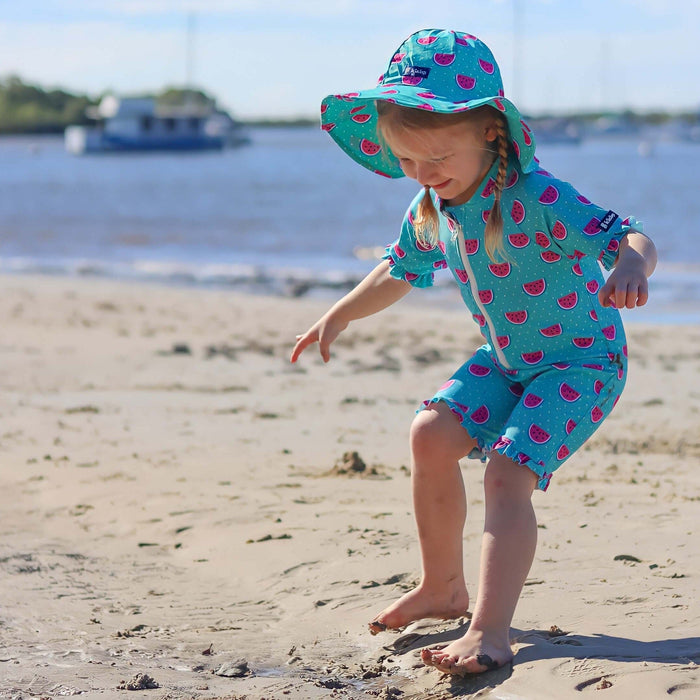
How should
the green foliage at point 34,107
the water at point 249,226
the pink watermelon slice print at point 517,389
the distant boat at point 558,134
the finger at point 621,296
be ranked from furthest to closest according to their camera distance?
the green foliage at point 34,107, the distant boat at point 558,134, the water at point 249,226, the pink watermelon slice print at point 517,389, the finger at point 621,296

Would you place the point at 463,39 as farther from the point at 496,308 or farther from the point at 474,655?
the point at 474,655

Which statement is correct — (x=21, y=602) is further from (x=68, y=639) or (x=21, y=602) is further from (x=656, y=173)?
(x=656, y=173)

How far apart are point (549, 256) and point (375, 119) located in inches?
26.8

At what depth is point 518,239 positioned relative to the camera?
8.66ft

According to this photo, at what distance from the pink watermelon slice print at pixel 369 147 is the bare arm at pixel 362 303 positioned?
0.32m

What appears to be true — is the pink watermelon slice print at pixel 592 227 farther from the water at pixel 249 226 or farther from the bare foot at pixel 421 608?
the water at pixel 249 226

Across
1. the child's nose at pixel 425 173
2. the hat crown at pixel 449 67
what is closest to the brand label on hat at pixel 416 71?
the hat crown at pixel 449 67

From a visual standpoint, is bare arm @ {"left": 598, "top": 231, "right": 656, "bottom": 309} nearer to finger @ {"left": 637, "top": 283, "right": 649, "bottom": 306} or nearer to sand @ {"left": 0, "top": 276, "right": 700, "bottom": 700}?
finger @ {"left": 637, "top": 283, "right": 649, "bottom": 306}

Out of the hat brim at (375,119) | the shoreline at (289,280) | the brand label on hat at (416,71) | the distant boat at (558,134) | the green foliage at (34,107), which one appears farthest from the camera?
the green foliage at (34,107)

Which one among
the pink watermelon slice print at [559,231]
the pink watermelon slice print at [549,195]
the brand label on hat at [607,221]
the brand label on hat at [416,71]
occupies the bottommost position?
the pink watermelon slice print at [559,231]

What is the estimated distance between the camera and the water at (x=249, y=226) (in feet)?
44.5

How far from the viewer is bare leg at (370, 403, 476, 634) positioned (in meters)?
2.75

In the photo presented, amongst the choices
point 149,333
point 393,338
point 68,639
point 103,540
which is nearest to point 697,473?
point 103,540

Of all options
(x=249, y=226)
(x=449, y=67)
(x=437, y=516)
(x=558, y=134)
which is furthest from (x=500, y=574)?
(x=558, y=134)
